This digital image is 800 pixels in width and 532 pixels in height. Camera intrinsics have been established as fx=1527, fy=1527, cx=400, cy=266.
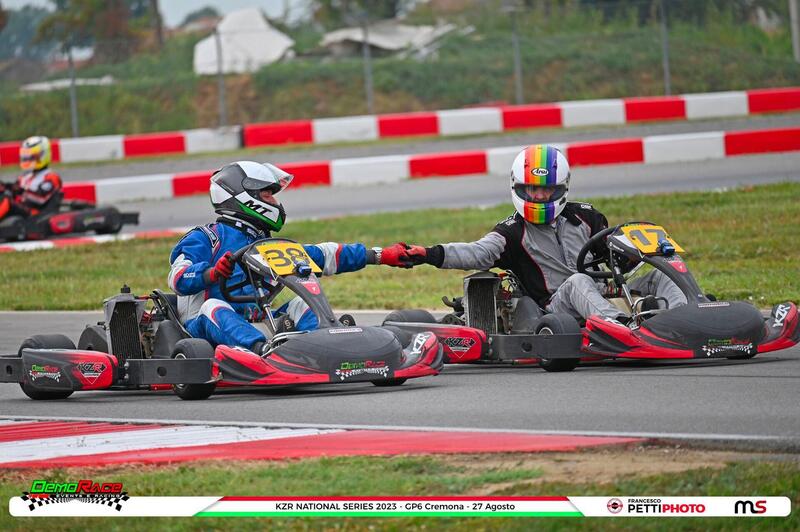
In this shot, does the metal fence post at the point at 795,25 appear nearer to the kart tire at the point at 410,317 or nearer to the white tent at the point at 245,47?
the white tent at the point at 245,47

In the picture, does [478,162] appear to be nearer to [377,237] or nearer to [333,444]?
[377,237]

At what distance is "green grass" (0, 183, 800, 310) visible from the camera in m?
11.8

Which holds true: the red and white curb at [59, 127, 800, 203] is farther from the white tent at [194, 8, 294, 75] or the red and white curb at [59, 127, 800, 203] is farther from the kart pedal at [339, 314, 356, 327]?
the kart pedal at [339, 314, 356, 327]

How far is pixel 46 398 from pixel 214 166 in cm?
1419

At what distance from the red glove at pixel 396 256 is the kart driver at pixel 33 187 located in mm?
9579

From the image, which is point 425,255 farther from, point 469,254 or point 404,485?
point 404,485

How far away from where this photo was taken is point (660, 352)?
25.1 ft

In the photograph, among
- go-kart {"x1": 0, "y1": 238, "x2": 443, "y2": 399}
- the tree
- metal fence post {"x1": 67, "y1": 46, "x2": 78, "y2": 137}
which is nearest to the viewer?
go-kart {"x1": 0, "y1": 238, "x2": 443, "y2": 399}

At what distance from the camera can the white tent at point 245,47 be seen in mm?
26234

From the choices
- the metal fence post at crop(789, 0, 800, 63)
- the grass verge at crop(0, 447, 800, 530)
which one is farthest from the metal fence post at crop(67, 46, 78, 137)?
the grass verge at crop(0, 447, 800, 530)

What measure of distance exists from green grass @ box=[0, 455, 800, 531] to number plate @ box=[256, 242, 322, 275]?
2.17m

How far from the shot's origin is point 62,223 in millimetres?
17156

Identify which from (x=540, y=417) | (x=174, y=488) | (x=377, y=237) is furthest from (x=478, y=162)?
(x=174, y=488)

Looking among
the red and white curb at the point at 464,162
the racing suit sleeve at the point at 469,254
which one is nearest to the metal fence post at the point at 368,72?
the red and white curb at the point at 464,162
